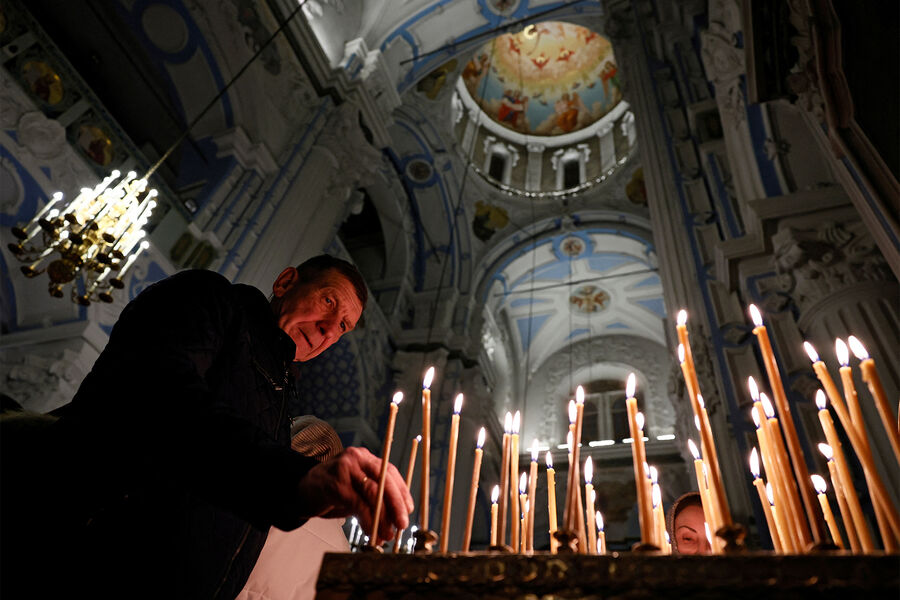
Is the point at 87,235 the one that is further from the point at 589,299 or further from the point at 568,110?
the point at 568,110

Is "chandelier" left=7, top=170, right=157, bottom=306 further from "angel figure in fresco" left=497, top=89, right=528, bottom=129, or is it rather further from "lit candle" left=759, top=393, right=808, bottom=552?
"angel figure in fresco" left=497, top=89, right=528, bottom=129

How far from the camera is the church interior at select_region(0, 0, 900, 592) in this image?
3.27m

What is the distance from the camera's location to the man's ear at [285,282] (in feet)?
5.27

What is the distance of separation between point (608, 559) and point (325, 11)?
927 cm

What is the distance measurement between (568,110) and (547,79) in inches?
38.1

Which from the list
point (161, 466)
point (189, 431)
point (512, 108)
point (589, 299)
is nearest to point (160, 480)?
point (161, 466)

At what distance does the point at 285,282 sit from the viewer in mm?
1626

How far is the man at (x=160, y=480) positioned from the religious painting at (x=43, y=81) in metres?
4.98

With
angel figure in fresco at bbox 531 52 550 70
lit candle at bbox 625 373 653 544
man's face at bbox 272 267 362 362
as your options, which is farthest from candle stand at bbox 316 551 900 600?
angel figure in fresco at bbox 531 52 550 70

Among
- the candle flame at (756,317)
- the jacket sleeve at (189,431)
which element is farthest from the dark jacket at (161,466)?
the candle flame at (756,317)

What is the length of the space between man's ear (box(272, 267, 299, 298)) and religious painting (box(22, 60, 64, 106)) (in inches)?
182

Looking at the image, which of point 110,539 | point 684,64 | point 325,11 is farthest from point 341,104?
point 110,539

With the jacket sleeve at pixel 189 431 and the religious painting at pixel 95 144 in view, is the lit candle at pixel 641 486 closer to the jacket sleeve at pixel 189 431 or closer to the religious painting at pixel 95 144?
the jacket sleeve at pixel 189 431

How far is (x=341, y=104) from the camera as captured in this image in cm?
802
